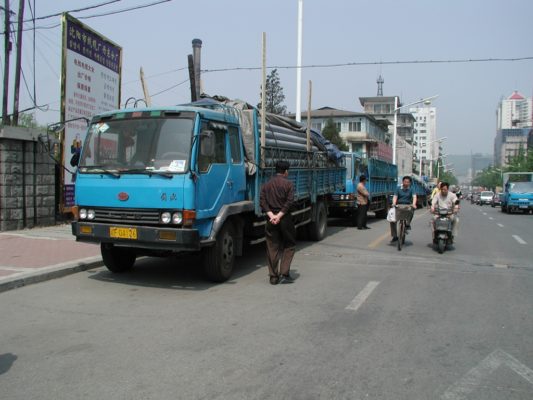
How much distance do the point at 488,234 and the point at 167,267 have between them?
10.5 meters

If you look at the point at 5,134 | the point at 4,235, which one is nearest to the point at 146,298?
the point at 4,235

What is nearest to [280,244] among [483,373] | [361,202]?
[483,373]

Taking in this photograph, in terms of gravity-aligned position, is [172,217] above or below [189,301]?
above

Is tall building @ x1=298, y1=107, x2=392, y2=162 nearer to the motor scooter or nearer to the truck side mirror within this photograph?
the motor scooter

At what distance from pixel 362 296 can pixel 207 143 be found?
301 centimetres

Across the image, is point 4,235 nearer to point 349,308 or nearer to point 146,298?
point 146,298

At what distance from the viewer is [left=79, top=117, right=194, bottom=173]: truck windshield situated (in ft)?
21.7

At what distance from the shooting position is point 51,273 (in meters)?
7.46

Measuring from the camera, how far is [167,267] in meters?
8.59

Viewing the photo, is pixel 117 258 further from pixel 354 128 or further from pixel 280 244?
pixel 354 128

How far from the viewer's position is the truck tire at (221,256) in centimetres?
701

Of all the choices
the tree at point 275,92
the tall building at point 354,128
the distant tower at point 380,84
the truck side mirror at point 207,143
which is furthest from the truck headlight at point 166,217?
the distant tower at point 380,84

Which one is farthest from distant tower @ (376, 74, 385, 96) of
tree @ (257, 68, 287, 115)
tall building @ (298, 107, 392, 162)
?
tree @ (257, 68, 287, 115)

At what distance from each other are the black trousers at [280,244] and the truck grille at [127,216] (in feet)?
5.79
